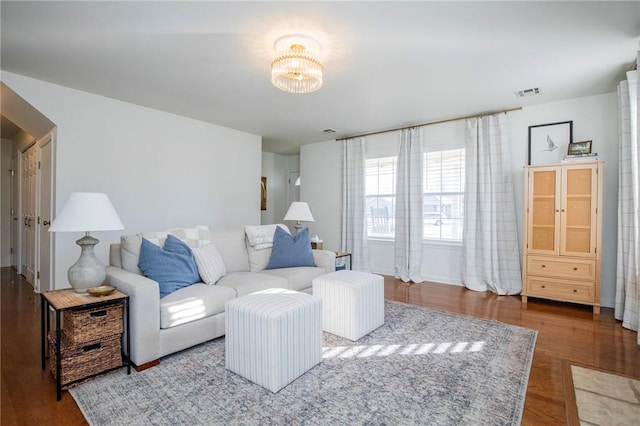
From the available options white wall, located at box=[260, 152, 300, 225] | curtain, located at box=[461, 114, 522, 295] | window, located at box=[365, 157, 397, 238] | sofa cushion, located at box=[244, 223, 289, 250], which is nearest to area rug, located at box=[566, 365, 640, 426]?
curtain, located at box=[461, 114, 522, 295]

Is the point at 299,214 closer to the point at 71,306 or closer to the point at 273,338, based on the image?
the point at 273,338

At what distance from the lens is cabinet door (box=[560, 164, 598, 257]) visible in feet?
11.1

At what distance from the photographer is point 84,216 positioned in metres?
1.96

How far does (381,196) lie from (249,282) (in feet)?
10.7

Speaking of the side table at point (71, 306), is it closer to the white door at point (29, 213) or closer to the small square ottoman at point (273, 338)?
the small square ottoman at point (273, 338)

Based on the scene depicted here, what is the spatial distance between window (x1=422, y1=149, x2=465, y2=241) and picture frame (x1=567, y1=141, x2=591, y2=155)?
124 centimetres

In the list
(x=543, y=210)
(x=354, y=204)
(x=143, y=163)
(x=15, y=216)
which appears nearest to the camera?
(x=543, y=210)

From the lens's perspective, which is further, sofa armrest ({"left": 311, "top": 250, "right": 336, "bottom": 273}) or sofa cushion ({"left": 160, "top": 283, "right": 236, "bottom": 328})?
sofa armrest ({"left": 311, "top": 250, "right": 336, "bottom": 273})

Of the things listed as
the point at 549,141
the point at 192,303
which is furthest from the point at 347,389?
the point at 549,141

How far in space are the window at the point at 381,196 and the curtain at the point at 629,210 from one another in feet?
9.15

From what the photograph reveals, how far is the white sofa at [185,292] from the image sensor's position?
2.05m

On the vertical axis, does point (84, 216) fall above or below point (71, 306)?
above

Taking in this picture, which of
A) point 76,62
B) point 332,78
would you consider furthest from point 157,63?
point 332,78

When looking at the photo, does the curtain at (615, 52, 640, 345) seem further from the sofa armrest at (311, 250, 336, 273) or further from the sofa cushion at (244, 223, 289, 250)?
the sofa cushion at (244, 223, 289, 250)
